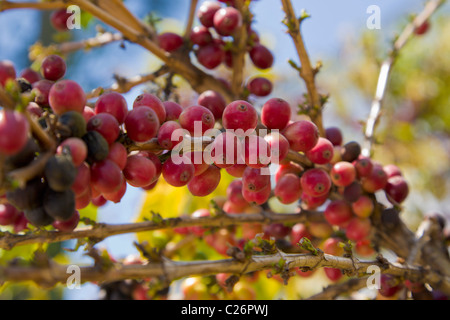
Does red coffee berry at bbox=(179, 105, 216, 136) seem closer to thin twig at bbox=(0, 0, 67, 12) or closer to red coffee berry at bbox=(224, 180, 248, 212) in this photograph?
red coffee berry at bbox=(224, 180, 248, 212)

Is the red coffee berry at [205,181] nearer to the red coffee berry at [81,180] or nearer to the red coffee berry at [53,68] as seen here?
the red coffee berry at [81,180]

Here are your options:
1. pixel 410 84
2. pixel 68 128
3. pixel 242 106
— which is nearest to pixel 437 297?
pixel 242 106

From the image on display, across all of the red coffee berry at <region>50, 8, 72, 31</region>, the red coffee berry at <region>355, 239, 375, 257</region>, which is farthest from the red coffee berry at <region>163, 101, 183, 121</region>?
the red coffee berry at <region>50, 8, 72, 31</region>

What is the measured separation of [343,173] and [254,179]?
46cm

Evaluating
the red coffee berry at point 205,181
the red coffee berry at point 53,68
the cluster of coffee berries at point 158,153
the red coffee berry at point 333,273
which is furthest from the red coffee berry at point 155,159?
the red coffee berry at point 333,273

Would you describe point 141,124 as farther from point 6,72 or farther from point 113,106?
point 6,72

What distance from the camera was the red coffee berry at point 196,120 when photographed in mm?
1178

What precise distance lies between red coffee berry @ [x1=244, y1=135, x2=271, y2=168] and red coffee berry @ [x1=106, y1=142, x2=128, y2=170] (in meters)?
0.31

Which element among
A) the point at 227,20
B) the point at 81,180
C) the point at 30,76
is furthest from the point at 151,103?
the point at 227,20

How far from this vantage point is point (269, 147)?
3.68 feet

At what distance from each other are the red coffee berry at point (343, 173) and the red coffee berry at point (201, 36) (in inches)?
32.2

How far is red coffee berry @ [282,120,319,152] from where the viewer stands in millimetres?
1284

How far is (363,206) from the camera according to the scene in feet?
5.59
